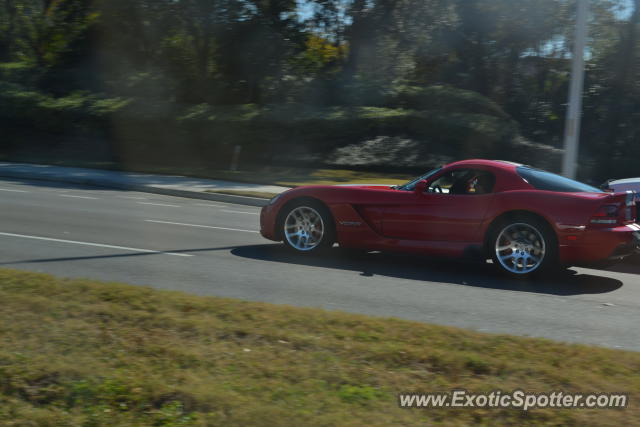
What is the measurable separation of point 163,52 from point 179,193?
39.9 ft

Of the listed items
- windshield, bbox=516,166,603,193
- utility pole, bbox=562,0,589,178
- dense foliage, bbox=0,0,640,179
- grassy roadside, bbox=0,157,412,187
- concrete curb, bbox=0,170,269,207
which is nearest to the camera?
windshield, bbox=516,166,603,193

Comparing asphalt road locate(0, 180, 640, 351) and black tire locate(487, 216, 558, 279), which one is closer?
asphalt road locate(0, 180, 640, 351)

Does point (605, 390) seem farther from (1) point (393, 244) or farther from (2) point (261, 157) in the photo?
(2) point (261, 157)

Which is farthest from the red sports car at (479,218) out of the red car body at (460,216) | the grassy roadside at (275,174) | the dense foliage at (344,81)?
the dense foliage at (344,81)

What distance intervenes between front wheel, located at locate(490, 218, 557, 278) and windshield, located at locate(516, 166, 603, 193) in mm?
458

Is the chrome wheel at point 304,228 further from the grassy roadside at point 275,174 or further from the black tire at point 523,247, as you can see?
→ the grassy roadside at point 275,174

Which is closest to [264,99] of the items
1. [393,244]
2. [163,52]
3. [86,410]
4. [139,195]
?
[163,52]

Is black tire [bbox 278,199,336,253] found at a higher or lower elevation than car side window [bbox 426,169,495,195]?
lower

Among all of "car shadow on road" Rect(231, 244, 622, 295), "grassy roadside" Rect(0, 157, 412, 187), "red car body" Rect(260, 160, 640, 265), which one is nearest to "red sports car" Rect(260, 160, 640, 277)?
"red car body" Rect(260, 160, 640, 265)

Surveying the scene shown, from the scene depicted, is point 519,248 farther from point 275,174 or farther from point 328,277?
point 275,174

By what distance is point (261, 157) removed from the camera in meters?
25.0

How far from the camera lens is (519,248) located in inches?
311

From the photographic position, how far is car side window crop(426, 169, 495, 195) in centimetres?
811

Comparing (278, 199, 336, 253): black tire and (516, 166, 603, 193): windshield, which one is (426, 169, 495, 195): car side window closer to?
(516, 166, 603, 193): windshield
